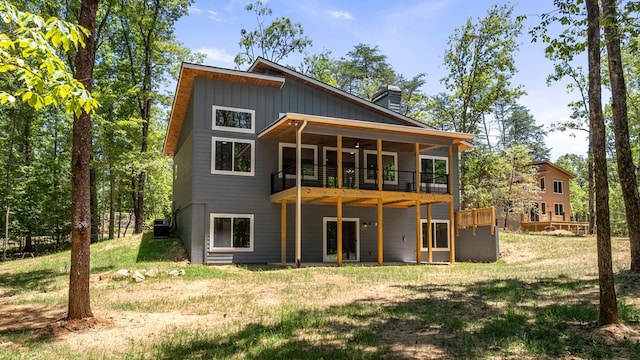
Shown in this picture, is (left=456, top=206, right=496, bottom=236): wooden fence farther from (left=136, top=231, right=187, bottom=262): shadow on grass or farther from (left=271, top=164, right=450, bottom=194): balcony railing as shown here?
(left=136, top=231, right=187, bottom=262): shadow on grass

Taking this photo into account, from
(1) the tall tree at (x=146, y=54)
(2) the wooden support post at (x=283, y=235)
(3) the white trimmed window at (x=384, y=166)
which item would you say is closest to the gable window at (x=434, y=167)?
(3) the white trimmed window at (x=384, y=166)

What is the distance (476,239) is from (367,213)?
5.10 meters

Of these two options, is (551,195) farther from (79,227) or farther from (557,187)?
Answer: (79,227)

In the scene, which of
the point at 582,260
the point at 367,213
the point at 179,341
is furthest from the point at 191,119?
the point at 582,260

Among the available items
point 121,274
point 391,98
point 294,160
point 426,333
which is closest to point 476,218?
point 391,98

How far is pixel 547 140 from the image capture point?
60062 mm

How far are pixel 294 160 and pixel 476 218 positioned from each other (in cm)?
845

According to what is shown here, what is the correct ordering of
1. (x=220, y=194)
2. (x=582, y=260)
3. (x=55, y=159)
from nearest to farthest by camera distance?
(x=582, y=260) → (x=220, y=194) → (x=55, y=159)

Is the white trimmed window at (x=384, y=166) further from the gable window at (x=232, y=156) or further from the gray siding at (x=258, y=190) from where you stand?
the gable window at (x=232, y=156)

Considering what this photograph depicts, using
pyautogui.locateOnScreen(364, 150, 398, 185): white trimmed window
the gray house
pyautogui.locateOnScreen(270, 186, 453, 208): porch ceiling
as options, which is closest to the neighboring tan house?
the gray house

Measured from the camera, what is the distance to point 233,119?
17.9 metres

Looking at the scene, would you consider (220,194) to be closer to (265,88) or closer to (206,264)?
(206,264)

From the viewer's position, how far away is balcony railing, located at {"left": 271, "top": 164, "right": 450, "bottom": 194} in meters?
18.3

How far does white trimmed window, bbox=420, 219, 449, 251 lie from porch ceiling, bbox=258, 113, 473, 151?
153 inches
